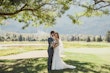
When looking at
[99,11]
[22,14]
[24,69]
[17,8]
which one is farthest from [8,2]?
[99,11]

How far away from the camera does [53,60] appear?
821 inches

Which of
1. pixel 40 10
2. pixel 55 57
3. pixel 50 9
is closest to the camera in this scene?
pixel 55 57

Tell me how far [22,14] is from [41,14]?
12.5ft

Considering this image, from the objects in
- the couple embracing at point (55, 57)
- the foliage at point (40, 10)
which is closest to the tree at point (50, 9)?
the foliage at point (40, 10)

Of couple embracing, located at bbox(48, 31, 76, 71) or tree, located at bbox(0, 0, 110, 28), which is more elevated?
tree, located at bbox(0, 0, 110, 28)

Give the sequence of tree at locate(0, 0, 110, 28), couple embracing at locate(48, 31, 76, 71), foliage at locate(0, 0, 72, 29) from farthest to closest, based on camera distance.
→ tree at locate(0, 0, 110, 28) < foliage at locate(0, 0, 72, 29) < couple embracing at locate(48, 31, 76, 71)

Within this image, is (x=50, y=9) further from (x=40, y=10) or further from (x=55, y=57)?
(x=55, y=57)

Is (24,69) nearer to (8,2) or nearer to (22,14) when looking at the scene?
(8,2)

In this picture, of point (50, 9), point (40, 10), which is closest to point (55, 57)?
point (40, 10)

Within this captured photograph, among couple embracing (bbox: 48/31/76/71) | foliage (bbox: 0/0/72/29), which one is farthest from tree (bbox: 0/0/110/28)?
couple embracing (bbox: 48/31/76/71)

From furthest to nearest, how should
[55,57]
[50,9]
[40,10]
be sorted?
[50,9] < [40,10] < [55,57]

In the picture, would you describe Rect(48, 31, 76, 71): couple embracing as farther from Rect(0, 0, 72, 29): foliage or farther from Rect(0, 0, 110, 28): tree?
Rect(0, 0, 110, 28): tree

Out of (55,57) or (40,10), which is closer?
(55,57)

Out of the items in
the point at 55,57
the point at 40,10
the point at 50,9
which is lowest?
the point at 55,57
